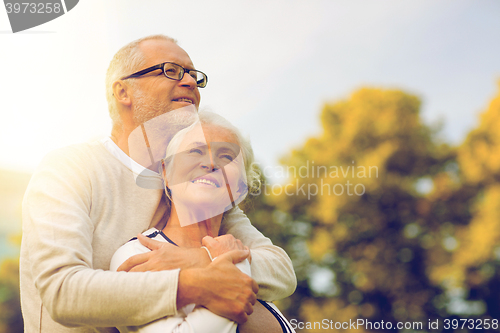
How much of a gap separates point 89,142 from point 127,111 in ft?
1.29

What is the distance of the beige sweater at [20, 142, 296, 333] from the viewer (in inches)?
46.0

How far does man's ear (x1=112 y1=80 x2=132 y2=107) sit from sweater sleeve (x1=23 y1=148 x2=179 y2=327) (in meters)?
0.97

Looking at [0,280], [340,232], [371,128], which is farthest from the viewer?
[371,128]

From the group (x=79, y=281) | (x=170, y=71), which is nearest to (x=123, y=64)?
(x=170, y=71)

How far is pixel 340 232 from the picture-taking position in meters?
8.77

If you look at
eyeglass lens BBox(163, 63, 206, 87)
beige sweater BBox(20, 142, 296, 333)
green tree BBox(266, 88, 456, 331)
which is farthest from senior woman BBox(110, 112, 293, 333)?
green tree BBox(266, 88, 456, 331)

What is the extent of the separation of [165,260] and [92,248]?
35 centimetres

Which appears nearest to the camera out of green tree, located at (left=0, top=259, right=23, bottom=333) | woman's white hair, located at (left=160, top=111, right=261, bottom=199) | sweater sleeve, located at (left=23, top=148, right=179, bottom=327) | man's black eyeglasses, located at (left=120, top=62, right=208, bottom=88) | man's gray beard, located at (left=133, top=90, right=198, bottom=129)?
sweater sleeve, located at (left=23, top=148, right=179, bottom=327)

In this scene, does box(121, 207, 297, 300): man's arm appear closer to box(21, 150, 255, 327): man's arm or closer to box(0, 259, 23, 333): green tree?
box(21, 150, 255, 327): man's arm

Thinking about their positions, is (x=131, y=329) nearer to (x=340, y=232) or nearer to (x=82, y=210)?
(x=82, y=210)

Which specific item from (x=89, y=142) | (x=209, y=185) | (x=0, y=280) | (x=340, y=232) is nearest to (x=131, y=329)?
(x=209, y=185)

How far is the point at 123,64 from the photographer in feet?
7.44

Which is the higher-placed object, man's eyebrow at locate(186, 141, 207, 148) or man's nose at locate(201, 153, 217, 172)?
man's eyebrow at locate(186, 141, 207, 148)

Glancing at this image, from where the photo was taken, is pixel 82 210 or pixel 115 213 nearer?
pixel 82 210
